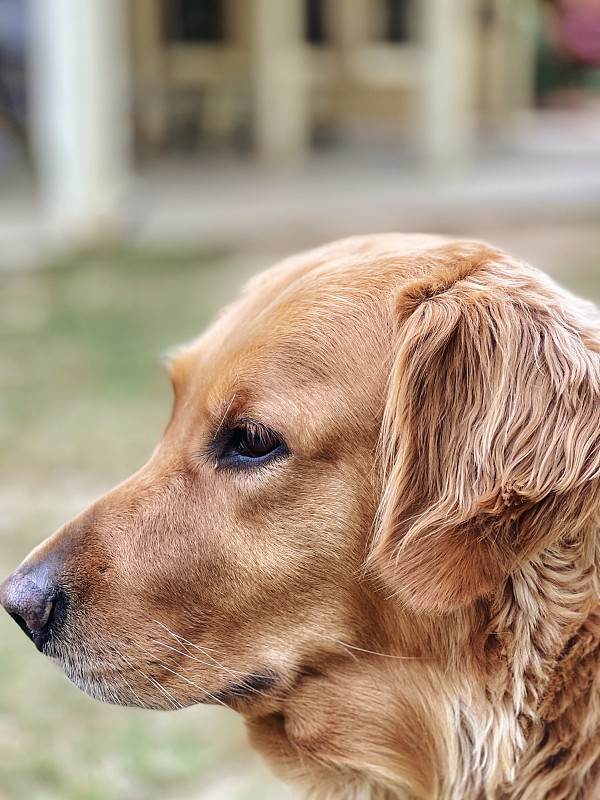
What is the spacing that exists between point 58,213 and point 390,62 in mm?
8379

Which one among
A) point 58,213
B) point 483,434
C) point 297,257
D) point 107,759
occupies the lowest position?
point 107,759

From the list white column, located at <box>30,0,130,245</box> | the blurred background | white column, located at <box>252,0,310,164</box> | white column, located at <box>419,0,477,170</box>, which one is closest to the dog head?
the blurred background

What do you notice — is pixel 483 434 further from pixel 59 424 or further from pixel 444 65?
pixel 444 65

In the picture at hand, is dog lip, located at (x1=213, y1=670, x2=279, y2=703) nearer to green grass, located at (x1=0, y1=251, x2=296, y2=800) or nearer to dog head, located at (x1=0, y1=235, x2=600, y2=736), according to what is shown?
dog head, located at (x1=0, y1=235, x2=600, y2=736)

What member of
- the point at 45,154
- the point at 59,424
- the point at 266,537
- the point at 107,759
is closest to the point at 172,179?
the point at 45,154

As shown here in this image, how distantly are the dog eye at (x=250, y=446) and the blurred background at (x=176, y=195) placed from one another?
1559 millimetres

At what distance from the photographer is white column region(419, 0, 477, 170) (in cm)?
1269

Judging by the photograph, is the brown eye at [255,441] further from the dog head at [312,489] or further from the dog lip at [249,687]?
the dog lip at [249,687]

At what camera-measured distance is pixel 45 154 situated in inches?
433

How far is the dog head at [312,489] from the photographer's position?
217cm

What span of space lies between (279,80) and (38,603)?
524 inches

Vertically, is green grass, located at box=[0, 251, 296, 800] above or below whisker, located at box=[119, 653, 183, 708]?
below

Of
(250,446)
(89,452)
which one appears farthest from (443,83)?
(250,446)

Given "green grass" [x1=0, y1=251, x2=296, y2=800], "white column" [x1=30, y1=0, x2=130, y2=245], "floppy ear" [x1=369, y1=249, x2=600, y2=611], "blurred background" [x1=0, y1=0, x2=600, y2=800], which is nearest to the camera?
"floppy ear" [x1=369, y1=249, x2=600, y2=611]
